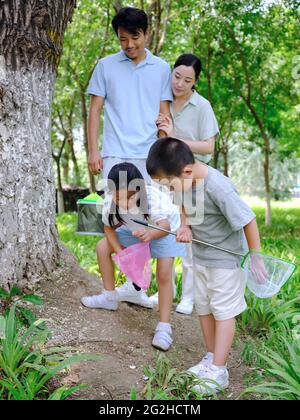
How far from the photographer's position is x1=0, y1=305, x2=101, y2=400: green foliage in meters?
2.49

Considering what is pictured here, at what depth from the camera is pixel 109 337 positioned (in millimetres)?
3133

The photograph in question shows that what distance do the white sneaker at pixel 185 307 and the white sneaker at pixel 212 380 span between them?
3.43 ft

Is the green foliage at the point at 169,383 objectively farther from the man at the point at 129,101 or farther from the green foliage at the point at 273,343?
the man at the point at 129,101

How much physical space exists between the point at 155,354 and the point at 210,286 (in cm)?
55

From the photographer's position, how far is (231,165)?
40.4m

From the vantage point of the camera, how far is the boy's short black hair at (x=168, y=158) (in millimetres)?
2652

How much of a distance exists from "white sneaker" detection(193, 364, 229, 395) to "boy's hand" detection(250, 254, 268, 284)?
0.52m

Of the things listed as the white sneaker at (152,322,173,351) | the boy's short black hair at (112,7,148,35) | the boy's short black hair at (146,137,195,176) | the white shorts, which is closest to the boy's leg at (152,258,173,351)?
the white sneaker at (152,322,173,351)

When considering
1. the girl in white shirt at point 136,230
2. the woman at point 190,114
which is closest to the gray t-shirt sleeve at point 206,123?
the woman at point 190,114

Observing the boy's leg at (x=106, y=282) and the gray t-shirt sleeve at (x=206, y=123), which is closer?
the boy's leg at (x=106, y=282)

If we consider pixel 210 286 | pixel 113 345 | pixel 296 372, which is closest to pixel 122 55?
pixel 210 286

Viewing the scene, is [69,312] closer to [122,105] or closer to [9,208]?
[9,208]

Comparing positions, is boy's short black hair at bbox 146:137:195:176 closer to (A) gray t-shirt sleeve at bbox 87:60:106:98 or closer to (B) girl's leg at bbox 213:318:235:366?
(B) girl's leg at bbox 213:318:235:366

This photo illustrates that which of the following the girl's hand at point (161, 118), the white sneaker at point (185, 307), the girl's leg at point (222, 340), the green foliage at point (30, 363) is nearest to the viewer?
the green foliage at point (30, 363)
